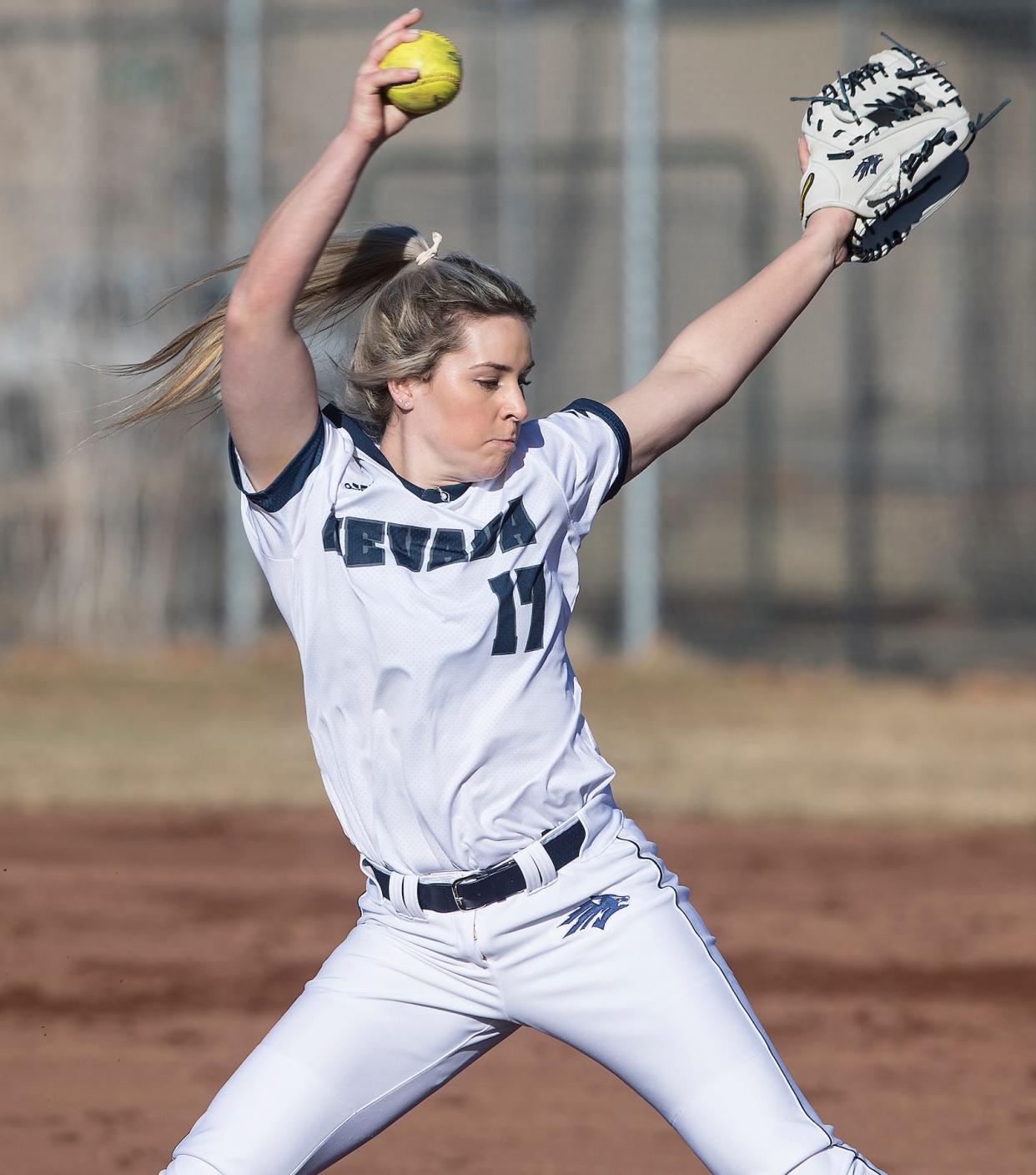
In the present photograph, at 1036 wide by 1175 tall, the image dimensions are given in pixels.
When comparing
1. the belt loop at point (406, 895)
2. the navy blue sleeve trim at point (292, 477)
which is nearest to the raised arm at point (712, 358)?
the navy blue sleeve trim at point (292, 477)

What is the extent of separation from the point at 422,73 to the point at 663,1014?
4.45 feet

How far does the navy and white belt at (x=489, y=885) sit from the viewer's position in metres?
2.55

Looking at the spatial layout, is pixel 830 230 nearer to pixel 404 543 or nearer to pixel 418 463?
pixel 418 463

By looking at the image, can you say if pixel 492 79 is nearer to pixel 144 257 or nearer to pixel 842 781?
pixel 144 257

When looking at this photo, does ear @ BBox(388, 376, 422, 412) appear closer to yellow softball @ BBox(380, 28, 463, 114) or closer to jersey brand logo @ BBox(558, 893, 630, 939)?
yellow softball @ BBox(380, 28, 463, 114)

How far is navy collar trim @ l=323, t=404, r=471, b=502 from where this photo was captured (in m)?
2.66

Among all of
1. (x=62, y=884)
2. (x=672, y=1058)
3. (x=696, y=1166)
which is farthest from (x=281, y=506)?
(x=62, y=884)

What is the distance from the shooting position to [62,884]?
6816 millimetres

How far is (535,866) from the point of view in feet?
8.36

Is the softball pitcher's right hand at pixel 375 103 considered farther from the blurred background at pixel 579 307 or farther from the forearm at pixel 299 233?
the blurred background at pixel 579 307

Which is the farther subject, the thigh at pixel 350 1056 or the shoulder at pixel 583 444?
the shoulder at pixel 583 444

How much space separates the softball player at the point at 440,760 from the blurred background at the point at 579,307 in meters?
9.25

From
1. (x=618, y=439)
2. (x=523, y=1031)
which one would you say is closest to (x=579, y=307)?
(x=523, y=1031)

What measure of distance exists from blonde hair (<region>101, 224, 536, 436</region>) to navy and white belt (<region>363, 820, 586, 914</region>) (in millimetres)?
721
